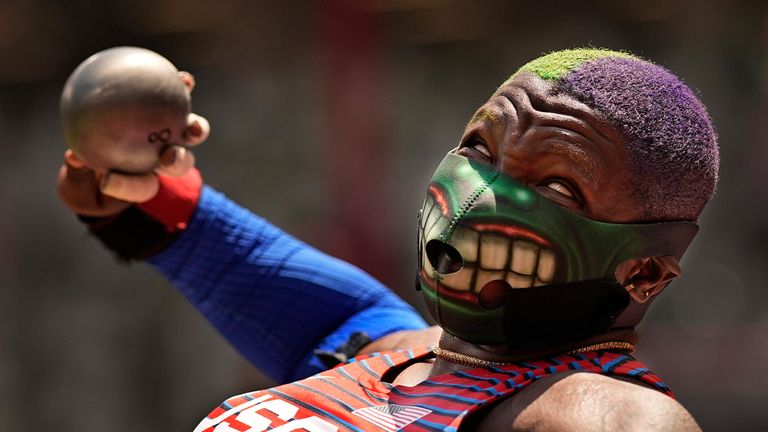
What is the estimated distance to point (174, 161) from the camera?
212 centimetres

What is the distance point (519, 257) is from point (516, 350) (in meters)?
0.19

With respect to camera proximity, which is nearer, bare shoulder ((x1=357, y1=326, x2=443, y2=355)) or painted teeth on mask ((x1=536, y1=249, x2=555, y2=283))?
painted teeth on mask ((x1=536, y1=249, x2=555, y2=283))

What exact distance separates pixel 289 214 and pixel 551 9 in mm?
1692

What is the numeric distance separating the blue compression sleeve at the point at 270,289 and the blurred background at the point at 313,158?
265 cm

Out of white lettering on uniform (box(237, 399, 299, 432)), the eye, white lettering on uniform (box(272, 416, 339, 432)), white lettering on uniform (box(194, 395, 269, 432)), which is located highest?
the eye

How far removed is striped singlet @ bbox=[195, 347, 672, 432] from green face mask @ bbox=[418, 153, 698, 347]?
6 cm

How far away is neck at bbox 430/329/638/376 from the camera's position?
5.60 ft

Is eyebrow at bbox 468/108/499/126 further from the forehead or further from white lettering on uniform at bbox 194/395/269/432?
white lettering on uniform at bbox 194/395/269/432

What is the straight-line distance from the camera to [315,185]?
18.3 ft

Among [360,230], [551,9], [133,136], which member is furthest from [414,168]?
[133,136]

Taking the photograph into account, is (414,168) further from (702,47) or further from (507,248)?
(507,248)

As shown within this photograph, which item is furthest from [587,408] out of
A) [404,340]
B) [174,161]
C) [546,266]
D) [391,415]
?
[174,161]

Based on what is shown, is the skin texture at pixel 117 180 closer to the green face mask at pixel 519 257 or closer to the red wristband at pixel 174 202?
the red wristband at pixel 174 202

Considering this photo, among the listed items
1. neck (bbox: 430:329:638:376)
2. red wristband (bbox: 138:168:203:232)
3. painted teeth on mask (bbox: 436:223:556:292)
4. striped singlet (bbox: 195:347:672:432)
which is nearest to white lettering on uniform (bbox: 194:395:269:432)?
striped singlet (bbox: 195:347:672:432)
